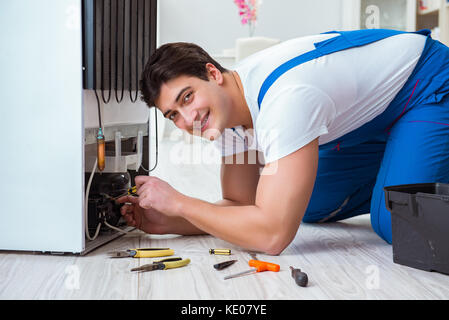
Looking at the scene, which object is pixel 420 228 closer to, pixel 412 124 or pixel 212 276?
pixel 412 124

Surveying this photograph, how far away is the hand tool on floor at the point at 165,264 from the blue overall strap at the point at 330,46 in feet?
1.48

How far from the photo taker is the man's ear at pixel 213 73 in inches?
55.5

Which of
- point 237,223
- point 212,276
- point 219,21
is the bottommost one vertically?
point 212,276

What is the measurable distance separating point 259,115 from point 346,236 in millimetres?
631

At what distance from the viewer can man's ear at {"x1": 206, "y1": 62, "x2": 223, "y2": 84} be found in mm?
1410

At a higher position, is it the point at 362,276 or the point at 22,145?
the point at 22,145

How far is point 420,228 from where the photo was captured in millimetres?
1266

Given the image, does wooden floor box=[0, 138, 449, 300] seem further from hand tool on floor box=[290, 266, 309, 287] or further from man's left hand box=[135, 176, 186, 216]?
man's left hand box=[135, 176, 186, 216]

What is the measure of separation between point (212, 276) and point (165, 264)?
12 cm

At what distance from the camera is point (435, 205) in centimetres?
121

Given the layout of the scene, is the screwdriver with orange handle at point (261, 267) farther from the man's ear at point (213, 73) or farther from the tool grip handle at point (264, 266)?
the man's ear at point (213, 73)

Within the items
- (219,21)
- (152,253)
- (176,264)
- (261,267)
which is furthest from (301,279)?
(219,21)
